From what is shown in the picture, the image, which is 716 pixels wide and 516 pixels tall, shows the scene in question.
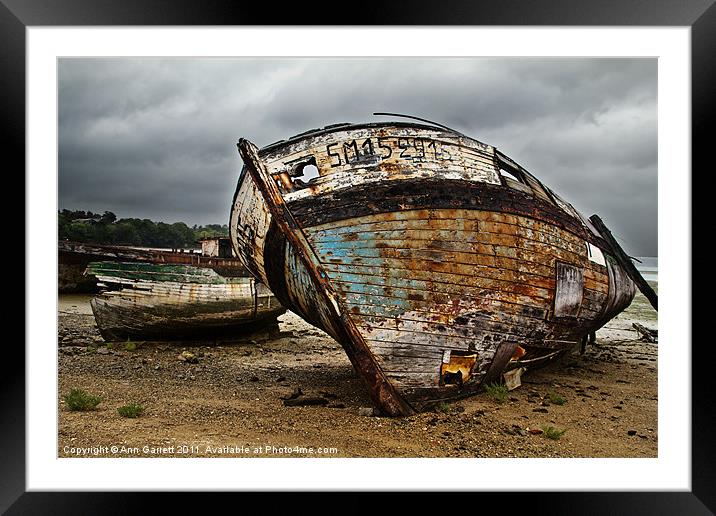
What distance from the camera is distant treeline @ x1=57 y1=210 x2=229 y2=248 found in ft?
12.5

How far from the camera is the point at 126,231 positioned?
427 cm

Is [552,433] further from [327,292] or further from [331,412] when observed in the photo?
[327,292]

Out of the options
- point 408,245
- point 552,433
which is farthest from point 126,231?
point 552,433

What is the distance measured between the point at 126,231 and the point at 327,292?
205 cm

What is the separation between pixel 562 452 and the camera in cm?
351

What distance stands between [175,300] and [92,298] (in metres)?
1.00

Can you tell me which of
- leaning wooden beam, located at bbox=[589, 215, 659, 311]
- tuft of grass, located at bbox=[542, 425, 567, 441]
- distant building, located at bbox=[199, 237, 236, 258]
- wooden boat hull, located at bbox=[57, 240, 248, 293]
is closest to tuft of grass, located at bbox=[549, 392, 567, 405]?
tuft of grass, located at bbox=[542, 425, 567, 441]

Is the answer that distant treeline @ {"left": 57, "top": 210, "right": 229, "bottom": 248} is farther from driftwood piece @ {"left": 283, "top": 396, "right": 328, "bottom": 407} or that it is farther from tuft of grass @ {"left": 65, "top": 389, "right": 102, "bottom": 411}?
driftwood piece @ {"left": 283, "top": 396, "right": 328, "bottom": 407}

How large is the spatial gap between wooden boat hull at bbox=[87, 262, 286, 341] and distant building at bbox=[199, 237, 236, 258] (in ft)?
1.12
